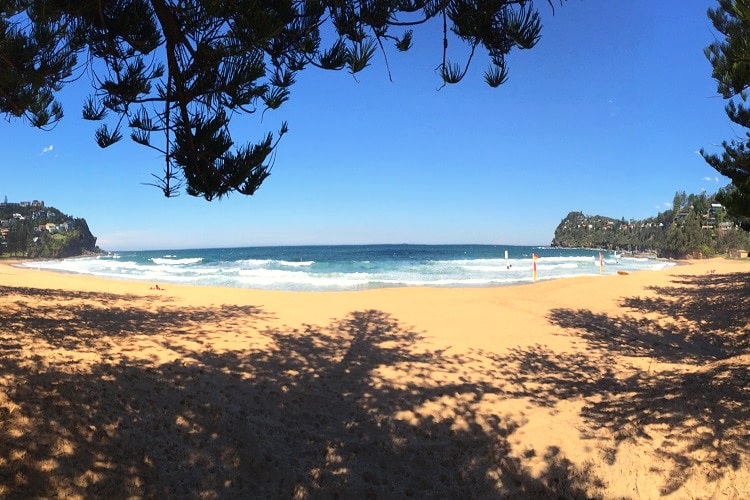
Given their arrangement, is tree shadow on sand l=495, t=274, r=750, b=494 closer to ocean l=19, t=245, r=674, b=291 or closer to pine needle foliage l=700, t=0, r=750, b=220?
pine needle foliage l=700, t=0, r=750, b=220

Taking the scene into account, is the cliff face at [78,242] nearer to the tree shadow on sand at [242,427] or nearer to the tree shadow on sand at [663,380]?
the tree shadow on sand at [242,427]

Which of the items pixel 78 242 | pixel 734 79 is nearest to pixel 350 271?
pixel 734 79

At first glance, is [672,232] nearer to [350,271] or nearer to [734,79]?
[350,271]

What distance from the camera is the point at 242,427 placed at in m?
3.44

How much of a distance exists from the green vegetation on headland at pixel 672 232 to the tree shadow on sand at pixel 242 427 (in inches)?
231

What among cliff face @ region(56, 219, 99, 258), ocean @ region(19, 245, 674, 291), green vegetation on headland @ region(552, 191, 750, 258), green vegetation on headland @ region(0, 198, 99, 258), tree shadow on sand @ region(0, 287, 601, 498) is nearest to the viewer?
tree shadow on sand @ region(0, 287, 601, 498)

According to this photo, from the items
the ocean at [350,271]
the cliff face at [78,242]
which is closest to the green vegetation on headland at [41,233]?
the cliff face at [78,242]

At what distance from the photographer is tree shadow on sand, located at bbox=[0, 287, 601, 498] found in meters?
2.64

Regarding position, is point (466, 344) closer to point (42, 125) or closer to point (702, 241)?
point (42, 125)

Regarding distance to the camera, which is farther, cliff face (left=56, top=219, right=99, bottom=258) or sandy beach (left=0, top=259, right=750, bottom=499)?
cliff face (left=56, top=219, right=99, bottom=258)

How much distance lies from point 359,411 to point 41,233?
295 ft

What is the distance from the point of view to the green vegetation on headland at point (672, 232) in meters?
50.1

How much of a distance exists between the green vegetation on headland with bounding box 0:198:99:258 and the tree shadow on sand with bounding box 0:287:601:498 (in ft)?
254

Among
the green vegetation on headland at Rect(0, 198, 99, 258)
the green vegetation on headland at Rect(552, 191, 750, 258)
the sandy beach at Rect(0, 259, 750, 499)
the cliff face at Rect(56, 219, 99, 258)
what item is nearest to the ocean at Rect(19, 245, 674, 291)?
the green vegetation on headland at Rect(552, 191, 750, 258)
